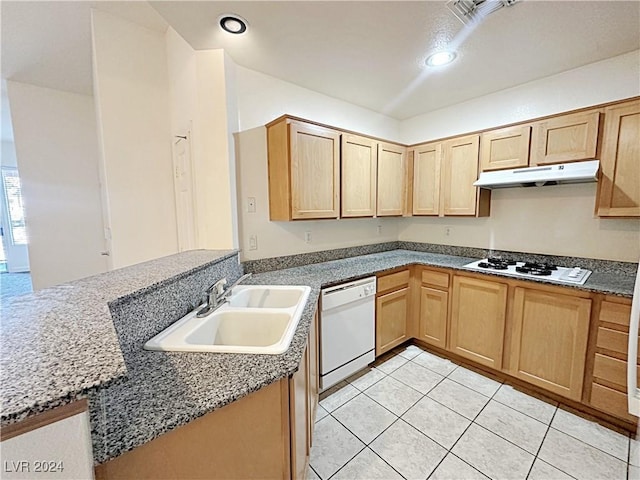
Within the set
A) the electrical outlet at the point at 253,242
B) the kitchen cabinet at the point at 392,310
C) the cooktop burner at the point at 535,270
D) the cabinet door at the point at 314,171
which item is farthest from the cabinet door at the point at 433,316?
the electrical outlet at the point at 253,242

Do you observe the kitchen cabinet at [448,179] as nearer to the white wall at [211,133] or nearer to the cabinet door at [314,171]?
the cabinet door at [314,171]

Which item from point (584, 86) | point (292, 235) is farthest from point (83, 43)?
point (584, 86)

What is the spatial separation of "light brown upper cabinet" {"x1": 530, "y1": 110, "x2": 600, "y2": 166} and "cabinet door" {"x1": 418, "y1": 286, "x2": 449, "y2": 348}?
1368 millimetres

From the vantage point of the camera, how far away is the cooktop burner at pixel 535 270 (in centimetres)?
194

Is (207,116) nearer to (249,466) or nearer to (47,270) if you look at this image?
(249,466)

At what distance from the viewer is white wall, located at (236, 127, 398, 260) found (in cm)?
219

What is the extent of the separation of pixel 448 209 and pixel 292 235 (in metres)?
1.60

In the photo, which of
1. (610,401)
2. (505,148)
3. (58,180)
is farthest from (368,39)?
(58,180)

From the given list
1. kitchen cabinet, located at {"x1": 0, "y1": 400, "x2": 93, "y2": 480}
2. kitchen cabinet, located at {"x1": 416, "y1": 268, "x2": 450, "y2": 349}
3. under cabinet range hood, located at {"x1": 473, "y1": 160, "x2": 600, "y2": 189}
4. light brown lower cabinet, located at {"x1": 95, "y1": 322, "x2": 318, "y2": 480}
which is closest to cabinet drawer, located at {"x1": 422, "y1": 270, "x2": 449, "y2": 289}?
kitchen cabinet, located at {"x1": 416, "y1": 268, "x2": 450, "y2": 349}

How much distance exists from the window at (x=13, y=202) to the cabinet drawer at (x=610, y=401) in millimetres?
9377

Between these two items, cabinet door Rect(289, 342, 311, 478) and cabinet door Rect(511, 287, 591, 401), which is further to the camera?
cabinet door Rect(511, 287, 591, 401)

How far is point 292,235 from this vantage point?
2.53 metres

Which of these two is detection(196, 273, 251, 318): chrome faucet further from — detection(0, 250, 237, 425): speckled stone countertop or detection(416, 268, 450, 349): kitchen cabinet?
detection(416, 268, 450, 349): kitchen cabinet

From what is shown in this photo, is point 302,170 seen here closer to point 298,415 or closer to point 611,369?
point 298,415
